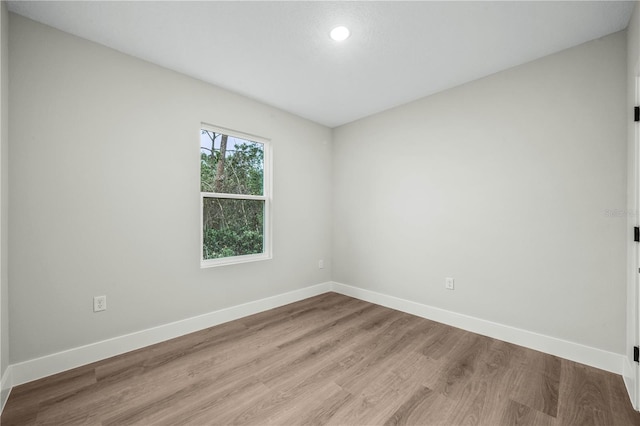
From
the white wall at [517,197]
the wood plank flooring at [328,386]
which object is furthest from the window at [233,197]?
the white wall at [517,197]

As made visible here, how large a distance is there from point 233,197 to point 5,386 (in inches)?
85.5

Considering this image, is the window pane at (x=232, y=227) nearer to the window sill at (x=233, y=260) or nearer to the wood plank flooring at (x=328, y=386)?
the window sill at (x=233, y=260)

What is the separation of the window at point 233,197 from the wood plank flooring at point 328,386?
96 cm

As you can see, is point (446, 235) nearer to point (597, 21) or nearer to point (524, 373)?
point (524, 373)

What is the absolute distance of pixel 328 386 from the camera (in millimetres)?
1919

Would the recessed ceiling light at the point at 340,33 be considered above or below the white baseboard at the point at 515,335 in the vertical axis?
above

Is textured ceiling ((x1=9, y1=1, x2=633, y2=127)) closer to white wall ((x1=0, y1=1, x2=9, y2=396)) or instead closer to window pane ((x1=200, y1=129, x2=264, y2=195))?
white wall ((x1=0, y1=1, x2=9, y2=396))

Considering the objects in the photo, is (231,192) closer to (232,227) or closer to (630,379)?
(232,227)

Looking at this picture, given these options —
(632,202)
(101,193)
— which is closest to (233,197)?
(101,193)

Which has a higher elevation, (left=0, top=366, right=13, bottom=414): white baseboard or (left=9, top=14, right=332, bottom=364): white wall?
(left=9, top=14, right=332, bottom=364): white wall

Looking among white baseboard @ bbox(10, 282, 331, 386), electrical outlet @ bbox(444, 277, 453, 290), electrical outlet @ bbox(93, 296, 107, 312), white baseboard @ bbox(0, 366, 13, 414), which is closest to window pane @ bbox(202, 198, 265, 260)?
white baseboard @ bbox(10, 282, 331, 386)

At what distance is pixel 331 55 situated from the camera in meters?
2.43

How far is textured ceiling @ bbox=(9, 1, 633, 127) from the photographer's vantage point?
6.22 ft

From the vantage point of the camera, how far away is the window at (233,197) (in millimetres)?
2990
